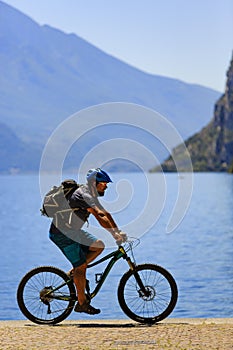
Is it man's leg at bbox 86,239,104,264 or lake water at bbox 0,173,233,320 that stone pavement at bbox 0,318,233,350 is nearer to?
man's leg at bbox 86,239,104,264

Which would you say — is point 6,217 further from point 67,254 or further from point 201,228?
point 67,254

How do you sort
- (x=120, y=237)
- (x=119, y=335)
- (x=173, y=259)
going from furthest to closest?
(x=173, y=259)
(x=120, y=237)
(x=119, y=335)

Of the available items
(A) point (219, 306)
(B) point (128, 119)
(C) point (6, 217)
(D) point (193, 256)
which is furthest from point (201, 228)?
(B) point (128, 119)

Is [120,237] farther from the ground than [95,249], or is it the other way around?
[120,237]

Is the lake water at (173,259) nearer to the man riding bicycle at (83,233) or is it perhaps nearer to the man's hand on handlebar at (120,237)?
the man's hand on handlebar at (120,237)

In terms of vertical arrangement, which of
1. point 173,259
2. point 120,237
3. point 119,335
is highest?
point 173,259

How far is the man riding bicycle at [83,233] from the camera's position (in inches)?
408

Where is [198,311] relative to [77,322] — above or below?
above

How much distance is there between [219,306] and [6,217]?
55.9 metres

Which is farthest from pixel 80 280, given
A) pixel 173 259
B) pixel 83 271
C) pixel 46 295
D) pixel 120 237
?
pixel 173 259

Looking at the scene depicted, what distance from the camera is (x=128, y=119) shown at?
13.8m

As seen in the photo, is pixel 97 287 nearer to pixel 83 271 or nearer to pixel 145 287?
pixel 83 271

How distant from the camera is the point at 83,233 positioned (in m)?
10.5

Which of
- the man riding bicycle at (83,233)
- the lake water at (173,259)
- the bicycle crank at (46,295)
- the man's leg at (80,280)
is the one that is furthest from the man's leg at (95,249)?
the lake water at (173,259)
